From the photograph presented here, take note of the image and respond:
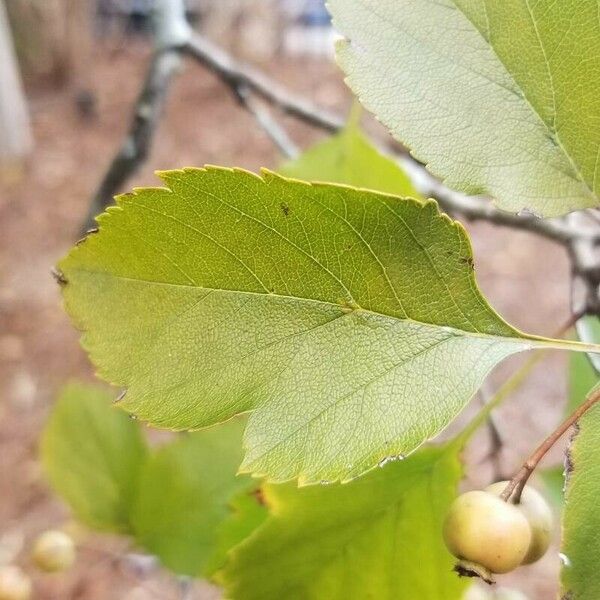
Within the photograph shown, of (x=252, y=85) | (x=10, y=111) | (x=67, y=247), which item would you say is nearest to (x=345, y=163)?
(x=252, y=85)

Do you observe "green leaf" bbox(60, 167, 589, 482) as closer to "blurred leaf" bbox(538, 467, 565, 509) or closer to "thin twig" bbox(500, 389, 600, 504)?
"thin twig" bbox(500, 389, 600, 504)

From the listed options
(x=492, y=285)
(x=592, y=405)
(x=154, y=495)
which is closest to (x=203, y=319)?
(x=592, y=405)

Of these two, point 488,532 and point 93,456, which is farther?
point 93,456

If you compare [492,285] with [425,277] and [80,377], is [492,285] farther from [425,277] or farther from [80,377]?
[425,277]

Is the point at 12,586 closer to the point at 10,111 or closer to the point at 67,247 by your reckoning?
the point at 67,247

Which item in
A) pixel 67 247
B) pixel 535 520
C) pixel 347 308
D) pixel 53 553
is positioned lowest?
pixel 67 247

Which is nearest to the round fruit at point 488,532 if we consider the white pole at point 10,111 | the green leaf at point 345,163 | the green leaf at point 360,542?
the green leaf at point 360,542

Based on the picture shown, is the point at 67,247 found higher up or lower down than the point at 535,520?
lower down
